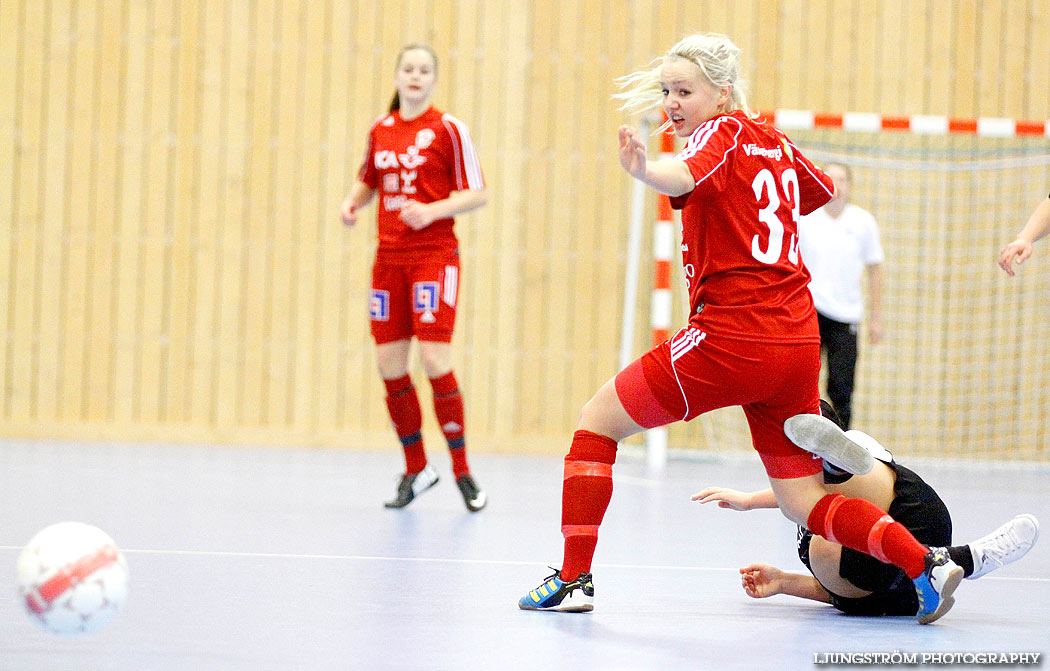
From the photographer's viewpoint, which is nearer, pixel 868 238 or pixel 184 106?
pixel 868 238

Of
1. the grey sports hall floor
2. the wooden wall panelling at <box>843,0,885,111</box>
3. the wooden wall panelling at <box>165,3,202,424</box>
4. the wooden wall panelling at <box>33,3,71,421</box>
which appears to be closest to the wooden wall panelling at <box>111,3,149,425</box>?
the wooden wall panelling at <box>165,3,202,424</box>

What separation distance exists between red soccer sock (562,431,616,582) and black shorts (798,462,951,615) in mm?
561

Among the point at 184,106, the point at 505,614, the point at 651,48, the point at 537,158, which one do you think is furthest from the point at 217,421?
the point at 505,614

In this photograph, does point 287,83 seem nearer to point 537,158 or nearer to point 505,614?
point 537,158

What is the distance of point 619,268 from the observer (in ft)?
27.3

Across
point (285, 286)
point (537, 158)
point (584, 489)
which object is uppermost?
point (537, 158)

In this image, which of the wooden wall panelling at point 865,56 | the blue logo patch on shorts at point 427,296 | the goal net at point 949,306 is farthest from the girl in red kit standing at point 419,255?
the wooden wall panelling at point 865,56

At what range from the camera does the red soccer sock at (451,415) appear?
5008 mm

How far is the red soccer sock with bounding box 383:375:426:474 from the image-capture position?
16.7 ft

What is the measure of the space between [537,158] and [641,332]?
4.77 ft

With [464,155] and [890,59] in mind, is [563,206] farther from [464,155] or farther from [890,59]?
[464,155]

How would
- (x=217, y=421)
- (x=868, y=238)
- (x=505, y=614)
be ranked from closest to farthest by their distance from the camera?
(x=505, y=614) < (x=868, y=238) < (x=217, y=421)

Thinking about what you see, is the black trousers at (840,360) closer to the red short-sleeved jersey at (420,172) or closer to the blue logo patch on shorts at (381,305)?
the red short-sleeved jersey at (420,172)

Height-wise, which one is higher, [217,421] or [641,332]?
[641,332]
